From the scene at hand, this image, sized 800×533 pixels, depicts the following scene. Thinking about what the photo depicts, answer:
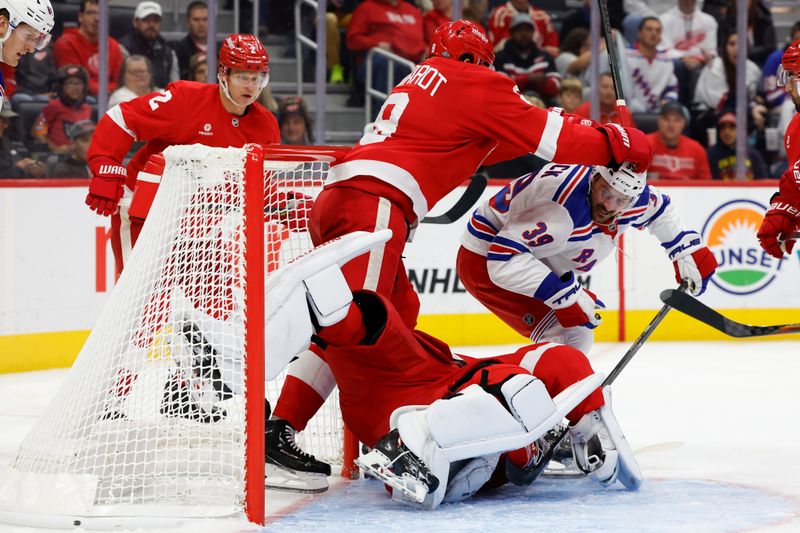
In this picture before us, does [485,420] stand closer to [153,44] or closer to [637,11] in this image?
[153,44]

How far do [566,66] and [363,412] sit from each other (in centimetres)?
406

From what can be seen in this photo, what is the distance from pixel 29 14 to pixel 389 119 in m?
0.92

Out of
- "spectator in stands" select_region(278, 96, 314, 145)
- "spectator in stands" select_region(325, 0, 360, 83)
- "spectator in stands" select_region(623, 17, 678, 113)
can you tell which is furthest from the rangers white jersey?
"spectator in stands" select_region(623, 17, 678, 113)

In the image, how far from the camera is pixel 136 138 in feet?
13.1

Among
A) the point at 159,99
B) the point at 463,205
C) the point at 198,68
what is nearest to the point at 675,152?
the point at 198,68

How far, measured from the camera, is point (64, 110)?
5.59 metres

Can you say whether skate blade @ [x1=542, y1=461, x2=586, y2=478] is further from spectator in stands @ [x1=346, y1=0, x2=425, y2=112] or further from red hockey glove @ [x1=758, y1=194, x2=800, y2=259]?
spectator in stands @ [x1=346, y1=0, x2=425, y2=112]

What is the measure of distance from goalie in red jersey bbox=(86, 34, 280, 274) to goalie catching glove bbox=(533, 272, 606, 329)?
1129 mm

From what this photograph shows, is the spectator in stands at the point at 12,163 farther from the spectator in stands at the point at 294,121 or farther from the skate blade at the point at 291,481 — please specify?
the skate blade at the point at 291,481

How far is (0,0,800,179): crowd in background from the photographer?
571 centimetres

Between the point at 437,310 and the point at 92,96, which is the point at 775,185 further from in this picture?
the point at 92,96

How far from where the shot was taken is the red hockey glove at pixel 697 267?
362cm

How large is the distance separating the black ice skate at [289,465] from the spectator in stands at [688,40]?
14.1 ft

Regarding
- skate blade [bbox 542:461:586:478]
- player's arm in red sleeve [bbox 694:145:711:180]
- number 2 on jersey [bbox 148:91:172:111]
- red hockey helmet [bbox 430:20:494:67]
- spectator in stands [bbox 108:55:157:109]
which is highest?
red hockey helmet [bbox 430:20:494:67]
